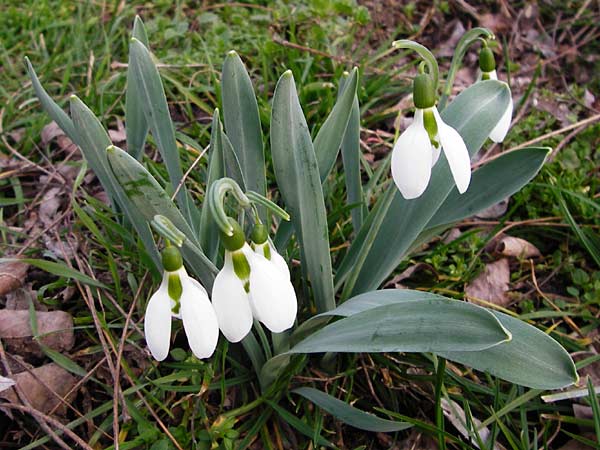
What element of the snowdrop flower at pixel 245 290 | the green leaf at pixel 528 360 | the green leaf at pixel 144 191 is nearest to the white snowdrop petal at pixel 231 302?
the snowdrop flower at pixel 245 290

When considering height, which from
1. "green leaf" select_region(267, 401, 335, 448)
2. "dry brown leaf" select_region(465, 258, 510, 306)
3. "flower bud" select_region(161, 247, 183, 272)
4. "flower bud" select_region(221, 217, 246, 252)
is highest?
"flower bud" select_region(221, 217, 246, 252)

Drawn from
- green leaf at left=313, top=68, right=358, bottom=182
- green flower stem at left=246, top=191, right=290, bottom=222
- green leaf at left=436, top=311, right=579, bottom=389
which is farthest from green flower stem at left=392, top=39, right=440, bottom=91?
Result: green leaf at left=436, top=311, right=579, bottom=389

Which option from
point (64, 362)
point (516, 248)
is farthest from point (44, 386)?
point (516, 248)

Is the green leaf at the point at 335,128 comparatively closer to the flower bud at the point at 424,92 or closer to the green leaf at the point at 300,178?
the green leaf at the point at 300,178

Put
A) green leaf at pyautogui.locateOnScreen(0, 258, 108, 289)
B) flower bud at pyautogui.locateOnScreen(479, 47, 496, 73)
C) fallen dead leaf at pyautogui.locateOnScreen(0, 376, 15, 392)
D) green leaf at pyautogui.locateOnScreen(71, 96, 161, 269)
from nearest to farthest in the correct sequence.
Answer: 1. green leaf at pyautogui.locateOnScreen(71, 96, 161, 269)
2. flower bud at pyautogui.locateOnScreen(479, 47, 496, 73)
3. fallen dead leaf at pyautogui.locateOnScreen(0, 376, 15, 392)
4. green leaf at pyautogui.locateOnScreen(0, 258, 108, 289)

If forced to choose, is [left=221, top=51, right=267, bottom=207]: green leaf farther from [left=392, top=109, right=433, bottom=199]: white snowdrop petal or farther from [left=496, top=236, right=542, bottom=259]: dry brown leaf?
[left=496, top=236, right=542, bottom=259]: dry brown leaf

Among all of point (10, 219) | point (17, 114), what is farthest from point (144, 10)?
point (10, 219)

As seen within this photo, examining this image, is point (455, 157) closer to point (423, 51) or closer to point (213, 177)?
point (423, 51)
